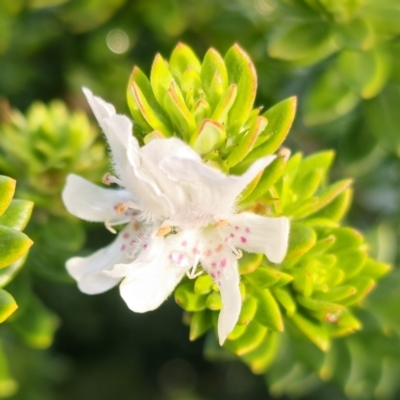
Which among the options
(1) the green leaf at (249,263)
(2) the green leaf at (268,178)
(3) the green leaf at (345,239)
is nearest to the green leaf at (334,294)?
(3) the green leaf at (345,239)

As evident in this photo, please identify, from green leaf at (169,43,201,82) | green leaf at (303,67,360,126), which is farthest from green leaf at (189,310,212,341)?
green leaf at (303,67,360,126)

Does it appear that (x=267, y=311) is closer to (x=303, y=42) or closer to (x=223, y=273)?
(x=223, y=273)

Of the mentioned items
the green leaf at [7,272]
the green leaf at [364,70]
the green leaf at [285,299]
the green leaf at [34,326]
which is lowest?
the green leaf at [34,326]

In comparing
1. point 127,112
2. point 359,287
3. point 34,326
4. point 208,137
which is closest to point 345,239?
point 359,287

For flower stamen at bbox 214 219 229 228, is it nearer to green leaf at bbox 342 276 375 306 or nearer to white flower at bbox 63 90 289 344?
white flower at bbox 63 90 289 344

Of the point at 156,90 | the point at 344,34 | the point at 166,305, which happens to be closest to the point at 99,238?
the point at 166,305

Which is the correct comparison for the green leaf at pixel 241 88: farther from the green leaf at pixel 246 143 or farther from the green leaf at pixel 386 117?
the green leaf at pixel 386 117
